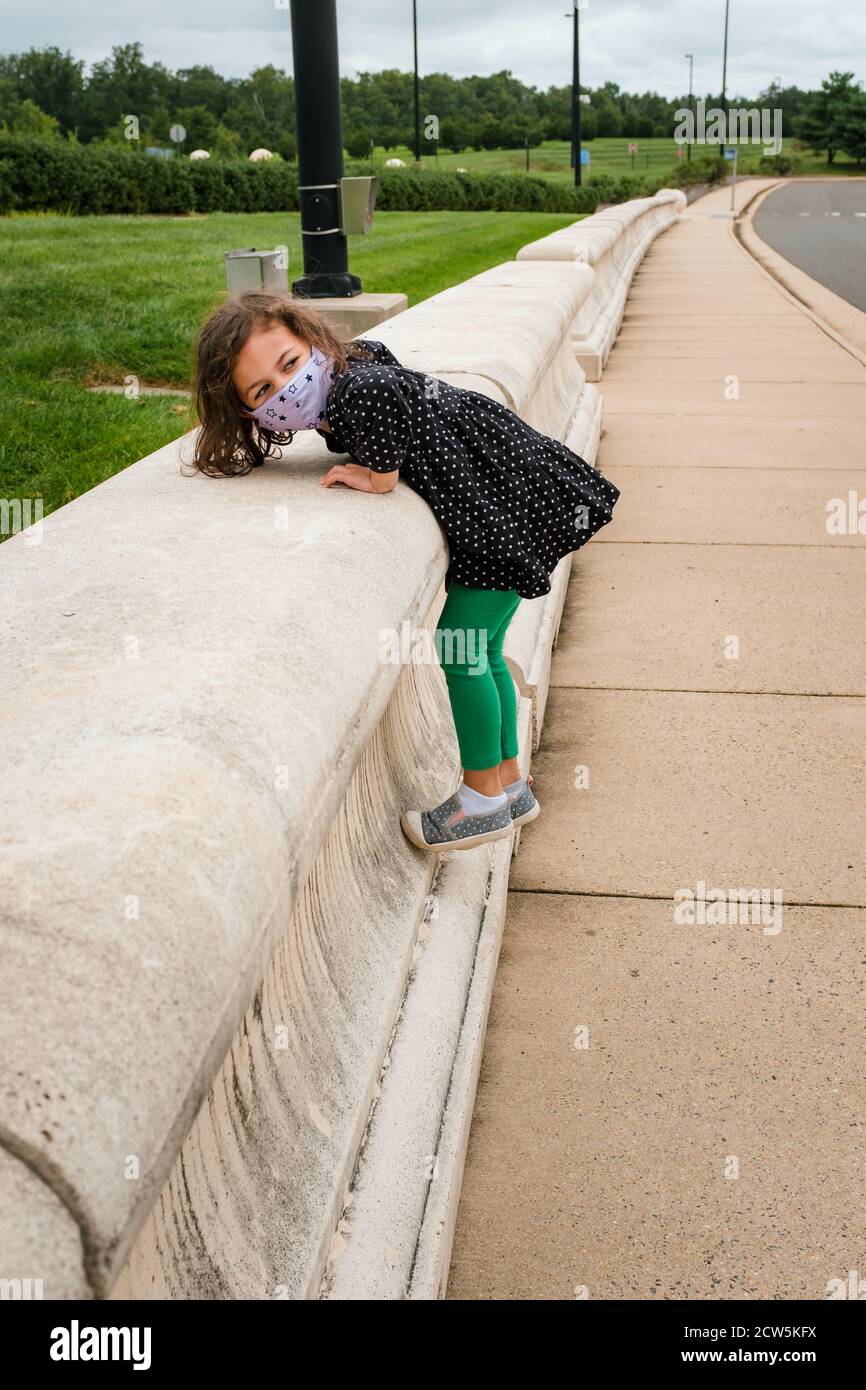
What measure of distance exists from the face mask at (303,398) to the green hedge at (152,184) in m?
21.3

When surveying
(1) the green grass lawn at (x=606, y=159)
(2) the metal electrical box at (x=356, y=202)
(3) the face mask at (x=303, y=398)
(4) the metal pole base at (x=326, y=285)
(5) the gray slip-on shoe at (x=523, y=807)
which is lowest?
(5) the gray slip-on shoe at (x=523, y=807)

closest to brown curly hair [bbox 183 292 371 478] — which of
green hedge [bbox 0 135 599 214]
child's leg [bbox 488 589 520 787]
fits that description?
child's leg [bbox 488 589 520 787]

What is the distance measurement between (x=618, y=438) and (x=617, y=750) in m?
4.00

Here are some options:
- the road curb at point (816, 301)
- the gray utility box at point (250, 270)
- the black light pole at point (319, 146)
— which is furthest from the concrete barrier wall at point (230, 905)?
the road curb at point (816, 301)

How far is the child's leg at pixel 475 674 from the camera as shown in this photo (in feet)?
8.89

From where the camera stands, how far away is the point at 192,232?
14.7 metres

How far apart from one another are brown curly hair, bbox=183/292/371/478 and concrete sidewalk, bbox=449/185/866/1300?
1.24 metres

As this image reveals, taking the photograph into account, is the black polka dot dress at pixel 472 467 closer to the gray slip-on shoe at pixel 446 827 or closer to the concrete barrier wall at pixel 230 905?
the concrete barrier wall at pixel 230 905

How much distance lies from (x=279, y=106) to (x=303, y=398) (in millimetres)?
79019

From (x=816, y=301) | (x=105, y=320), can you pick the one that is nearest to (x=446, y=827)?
(x=105, y=320)

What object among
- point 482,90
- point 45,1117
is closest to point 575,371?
point 45,1117

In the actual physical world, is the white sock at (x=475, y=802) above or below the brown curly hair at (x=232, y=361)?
below

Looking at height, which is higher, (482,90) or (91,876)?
(482,90)
